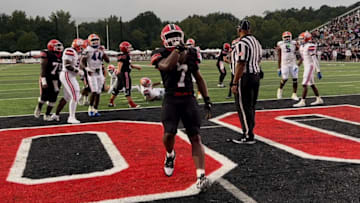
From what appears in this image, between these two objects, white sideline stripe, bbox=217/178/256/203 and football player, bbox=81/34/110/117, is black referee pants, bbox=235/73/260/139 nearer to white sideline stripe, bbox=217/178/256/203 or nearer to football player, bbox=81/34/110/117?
white sideline stripe, bbox=217/178/256/203

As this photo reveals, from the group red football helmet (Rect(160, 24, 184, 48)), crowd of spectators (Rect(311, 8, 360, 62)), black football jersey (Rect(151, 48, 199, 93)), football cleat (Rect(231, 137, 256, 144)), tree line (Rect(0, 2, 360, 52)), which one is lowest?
football cleat (Rect(231, 137, 256, 144))

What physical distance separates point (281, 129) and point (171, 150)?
320cm

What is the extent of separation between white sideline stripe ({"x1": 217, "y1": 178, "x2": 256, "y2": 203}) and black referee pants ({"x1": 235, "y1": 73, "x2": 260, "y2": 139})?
6.56ft

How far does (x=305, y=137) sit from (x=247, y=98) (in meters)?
1.26

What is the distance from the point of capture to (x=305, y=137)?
627cm

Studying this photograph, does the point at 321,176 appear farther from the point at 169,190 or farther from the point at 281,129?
the point at 281,129

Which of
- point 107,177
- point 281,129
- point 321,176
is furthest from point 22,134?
point 321,176

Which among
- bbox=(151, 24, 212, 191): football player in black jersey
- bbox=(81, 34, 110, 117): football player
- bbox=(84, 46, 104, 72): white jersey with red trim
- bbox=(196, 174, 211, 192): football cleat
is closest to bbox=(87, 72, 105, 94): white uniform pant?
bbox=(81, 34, 110, 117): football player

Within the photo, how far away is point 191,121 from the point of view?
4.15 meters

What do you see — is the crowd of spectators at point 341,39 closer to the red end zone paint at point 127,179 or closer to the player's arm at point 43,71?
the player's arm at point 43,71

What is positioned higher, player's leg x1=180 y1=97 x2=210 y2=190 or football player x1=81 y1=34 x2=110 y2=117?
football player x1=81 y1=34 x2=110 y2=117

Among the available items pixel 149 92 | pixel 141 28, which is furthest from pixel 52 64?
pixel 141 28

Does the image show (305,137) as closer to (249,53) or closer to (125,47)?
(249,53)

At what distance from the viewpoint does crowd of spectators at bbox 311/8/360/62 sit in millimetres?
39875
